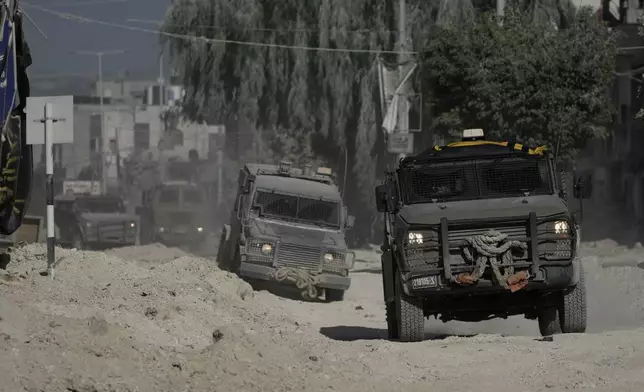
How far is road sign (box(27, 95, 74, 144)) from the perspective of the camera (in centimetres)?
1766

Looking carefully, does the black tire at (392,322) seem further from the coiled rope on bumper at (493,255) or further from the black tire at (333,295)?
the black tire at (333,295)

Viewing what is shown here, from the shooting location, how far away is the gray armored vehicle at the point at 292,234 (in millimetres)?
27641

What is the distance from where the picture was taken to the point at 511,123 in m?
35.4

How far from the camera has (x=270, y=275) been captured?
2753 centimetres

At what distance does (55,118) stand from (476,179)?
19.7ft

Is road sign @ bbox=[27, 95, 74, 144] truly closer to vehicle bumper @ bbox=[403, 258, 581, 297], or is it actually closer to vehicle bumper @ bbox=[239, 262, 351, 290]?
vehicle bumper @ bbox=[403, 258, 581, 297]

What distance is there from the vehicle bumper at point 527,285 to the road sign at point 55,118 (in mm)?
5539

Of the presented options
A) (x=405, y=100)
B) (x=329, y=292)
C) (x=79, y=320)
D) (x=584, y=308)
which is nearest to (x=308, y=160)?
(x=405, y=100)

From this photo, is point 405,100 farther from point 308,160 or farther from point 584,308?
point 584,308

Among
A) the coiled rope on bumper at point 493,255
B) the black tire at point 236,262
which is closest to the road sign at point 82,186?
the black tire at point 236,262

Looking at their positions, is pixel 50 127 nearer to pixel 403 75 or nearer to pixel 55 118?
pixel 55 118

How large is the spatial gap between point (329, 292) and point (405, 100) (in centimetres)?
1402

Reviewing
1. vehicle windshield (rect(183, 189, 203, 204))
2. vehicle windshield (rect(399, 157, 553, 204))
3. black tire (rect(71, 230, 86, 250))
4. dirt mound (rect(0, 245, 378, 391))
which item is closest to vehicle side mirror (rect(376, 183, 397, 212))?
vehicle windshield (rect(399, 157, 553, 204))

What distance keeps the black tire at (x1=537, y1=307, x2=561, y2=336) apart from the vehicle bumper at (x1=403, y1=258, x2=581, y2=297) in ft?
3.18
